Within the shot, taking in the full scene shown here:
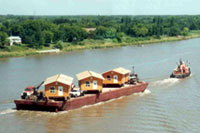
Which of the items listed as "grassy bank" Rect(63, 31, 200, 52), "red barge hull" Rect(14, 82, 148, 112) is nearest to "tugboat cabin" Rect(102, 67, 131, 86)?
"red barge hull" Rect(14, 82, 148, 112)

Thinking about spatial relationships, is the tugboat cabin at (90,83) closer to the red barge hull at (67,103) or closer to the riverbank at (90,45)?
the red barge hull at (67,103)

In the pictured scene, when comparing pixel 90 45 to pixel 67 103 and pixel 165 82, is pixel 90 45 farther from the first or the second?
pixel 67 103

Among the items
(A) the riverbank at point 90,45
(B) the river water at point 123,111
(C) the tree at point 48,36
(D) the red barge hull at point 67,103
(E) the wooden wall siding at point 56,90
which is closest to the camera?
(B) the river water at point 123,111

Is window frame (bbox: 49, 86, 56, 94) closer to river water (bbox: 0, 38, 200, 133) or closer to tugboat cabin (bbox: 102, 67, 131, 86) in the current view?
river water (bbox: 0, 38, 200, 133)

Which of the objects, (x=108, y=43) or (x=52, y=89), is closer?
(x=52, y=89)

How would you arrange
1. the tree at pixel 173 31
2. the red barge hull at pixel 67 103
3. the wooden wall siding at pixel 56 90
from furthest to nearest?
1. the tree at pixel 173 31
2. the wooden wall siding at pixel 56 90
3. the red barge hull at pixel 67 103

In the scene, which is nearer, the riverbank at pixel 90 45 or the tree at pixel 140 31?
the riverbank at pixel 90 45

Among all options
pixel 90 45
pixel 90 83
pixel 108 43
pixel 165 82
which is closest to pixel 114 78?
pixel 90 83

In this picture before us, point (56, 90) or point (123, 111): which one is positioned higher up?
point (56, 90)

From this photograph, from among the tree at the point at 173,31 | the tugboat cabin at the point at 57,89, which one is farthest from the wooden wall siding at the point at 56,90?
the tree at the point at 173,31

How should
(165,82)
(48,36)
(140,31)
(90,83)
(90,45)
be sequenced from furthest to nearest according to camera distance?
(140,31), (90,45), (48,36), (165,82), (90,83)

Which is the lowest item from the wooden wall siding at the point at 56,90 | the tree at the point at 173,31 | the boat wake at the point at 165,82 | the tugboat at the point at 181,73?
the boat wake at the point at 165,82

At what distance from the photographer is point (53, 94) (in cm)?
2394

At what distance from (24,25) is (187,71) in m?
41.4
